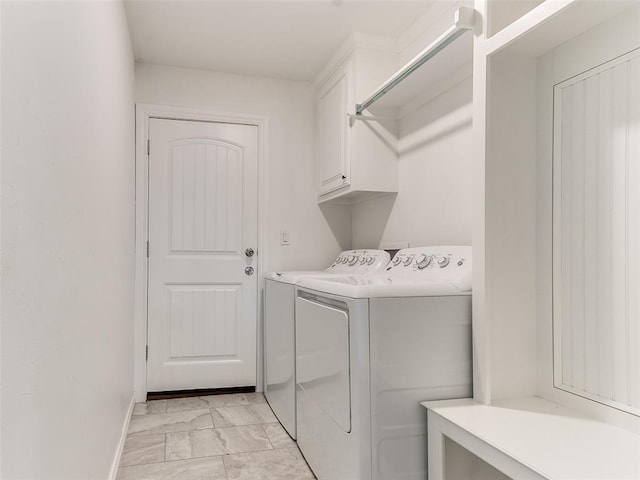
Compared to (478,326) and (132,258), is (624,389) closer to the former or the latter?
(478,326)

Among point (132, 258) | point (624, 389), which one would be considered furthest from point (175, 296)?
point (624, 389)

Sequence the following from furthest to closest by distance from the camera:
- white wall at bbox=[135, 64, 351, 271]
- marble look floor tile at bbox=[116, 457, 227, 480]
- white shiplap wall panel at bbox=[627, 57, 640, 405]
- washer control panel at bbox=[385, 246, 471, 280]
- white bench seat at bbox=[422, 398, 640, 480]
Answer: white wall at bbox=[135, 64, 351, 271] < marble look floor tile at bbox=[116, 457, 227, 480] < washer control panel at bbox=[385, 246, 471, 280] < white shiplap wall panel at bbox=[627, 57, 640, 405] < white bench seat at bbox=[422, 398, 640, 480]

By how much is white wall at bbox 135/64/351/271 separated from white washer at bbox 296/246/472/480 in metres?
1.72

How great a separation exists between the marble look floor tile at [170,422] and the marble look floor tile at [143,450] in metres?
0.08

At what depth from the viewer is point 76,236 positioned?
4.07ft

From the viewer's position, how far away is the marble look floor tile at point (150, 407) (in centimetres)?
287

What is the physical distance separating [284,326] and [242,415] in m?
0.68

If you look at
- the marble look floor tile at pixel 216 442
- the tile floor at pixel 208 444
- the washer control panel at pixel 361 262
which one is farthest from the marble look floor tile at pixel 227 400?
the washer control panel at pixel 361 262

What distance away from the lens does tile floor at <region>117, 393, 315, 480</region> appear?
2.05 metres

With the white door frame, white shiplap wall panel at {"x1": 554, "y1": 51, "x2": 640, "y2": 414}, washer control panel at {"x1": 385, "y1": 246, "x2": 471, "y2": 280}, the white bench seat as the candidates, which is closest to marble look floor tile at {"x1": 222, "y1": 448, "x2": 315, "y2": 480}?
the white bench seat

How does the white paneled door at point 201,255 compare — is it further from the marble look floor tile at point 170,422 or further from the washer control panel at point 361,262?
the washer control panel at point 361,262

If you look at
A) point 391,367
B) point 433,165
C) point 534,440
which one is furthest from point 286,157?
point 534,440

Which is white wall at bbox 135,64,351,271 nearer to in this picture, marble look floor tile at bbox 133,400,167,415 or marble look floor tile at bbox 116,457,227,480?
marble look floor tile at bbox 133,400,167,415

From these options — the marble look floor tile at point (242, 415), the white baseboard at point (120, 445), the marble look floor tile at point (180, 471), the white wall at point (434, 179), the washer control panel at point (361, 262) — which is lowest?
the marble look floor tile at point (242, 415)
